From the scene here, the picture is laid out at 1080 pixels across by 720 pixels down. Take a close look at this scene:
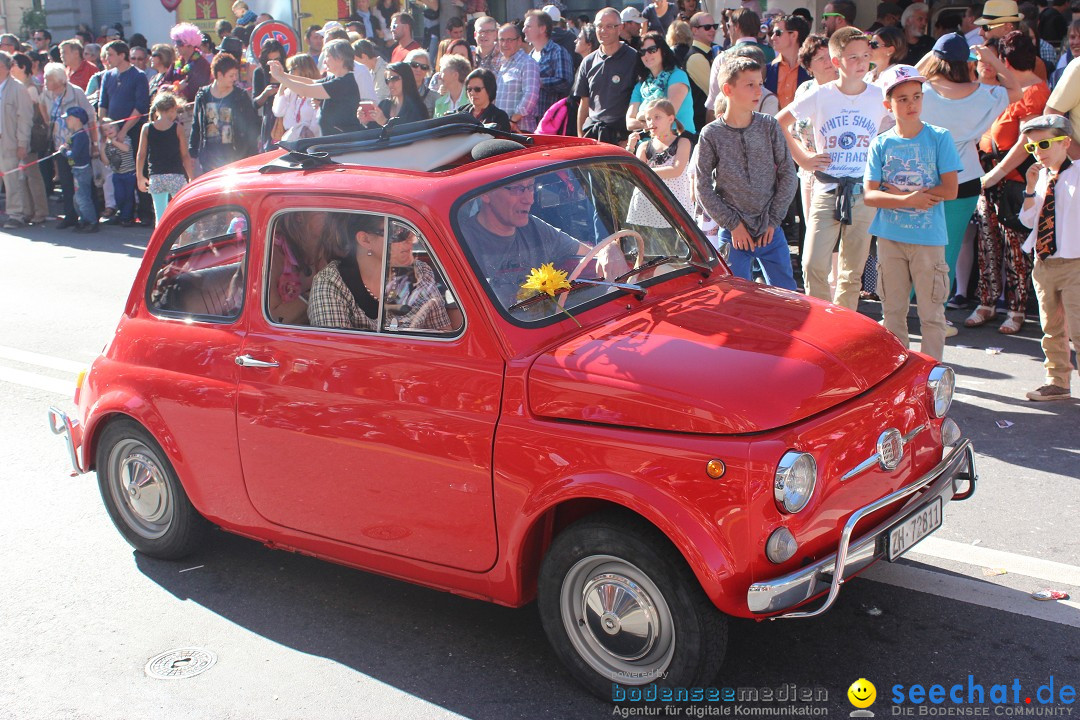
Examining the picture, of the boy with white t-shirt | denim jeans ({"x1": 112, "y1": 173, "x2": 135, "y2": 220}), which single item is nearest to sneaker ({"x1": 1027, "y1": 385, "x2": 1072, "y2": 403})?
the boy with white t-shirt

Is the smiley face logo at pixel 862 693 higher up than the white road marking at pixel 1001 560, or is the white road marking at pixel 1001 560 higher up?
the smiley face logo at pixel 862 693

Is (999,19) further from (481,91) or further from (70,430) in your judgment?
(70,430)

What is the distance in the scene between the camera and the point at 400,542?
436 cm

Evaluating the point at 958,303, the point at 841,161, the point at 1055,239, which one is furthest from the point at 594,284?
the point at 958,303

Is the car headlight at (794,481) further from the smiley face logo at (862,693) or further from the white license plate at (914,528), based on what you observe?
the smiley face logo at (862,693)

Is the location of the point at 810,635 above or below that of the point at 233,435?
below

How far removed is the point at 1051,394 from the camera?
6.88 m

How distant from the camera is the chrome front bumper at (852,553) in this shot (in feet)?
11.7

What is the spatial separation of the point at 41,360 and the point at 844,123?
6.28 metres

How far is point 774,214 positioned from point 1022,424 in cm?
189

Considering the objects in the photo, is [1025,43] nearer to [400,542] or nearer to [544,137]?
[544,137]

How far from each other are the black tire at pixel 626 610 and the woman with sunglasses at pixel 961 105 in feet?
18.2

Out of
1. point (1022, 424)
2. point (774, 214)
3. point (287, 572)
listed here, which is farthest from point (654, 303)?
point (1022, 424)

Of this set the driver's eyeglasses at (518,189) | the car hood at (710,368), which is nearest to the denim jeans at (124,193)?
the driver's eyeglasses at (518,189)
